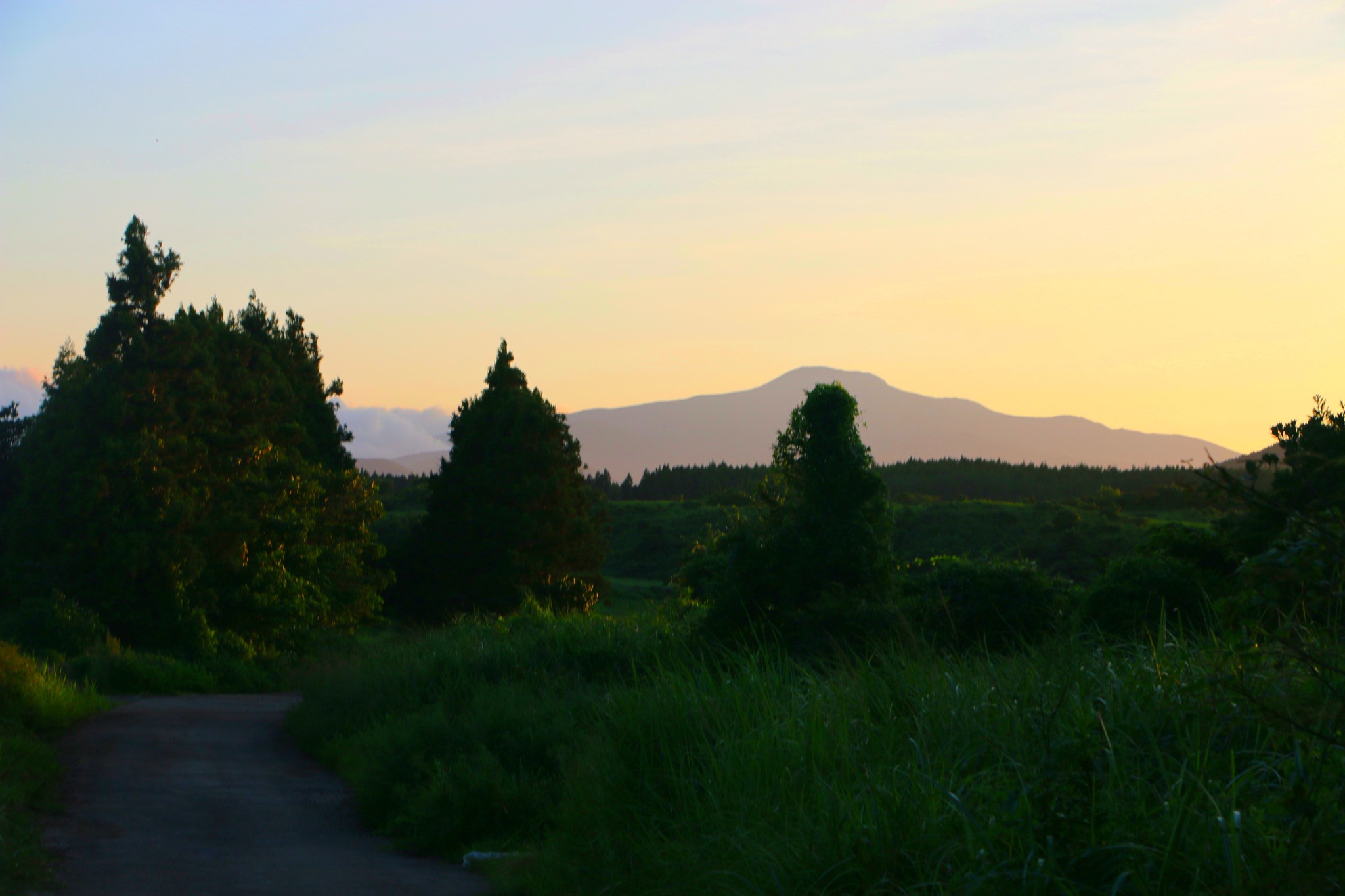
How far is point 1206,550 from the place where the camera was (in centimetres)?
2112

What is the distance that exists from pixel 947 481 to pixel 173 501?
68740 millimetres

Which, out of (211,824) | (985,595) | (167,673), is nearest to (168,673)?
(167,673)

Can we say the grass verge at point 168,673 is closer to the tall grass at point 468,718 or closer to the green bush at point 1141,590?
the tall grass at point 468,718

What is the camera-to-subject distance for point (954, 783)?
185 inches

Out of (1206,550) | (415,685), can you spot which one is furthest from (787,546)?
(1206,550)

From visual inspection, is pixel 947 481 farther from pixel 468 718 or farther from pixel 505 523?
pixel 468 718

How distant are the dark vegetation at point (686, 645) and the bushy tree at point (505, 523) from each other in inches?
5.9

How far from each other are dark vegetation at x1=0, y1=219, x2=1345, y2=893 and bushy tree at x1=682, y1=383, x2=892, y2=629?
0.06 m

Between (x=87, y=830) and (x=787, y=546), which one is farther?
(x=787, y=546)

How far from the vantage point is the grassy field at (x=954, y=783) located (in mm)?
3662

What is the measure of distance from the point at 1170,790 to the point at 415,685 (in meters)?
13.8

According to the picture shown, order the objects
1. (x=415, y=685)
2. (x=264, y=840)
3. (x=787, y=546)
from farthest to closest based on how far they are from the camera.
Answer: (x=787, y=546)
(x=415, y=685)
(x=264, y=840)

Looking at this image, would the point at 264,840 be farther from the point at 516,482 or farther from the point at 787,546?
the point at 516,482

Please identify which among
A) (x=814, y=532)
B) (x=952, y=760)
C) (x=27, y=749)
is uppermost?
(x=814, y=532)
